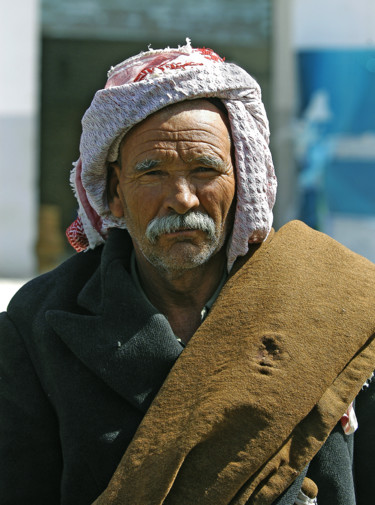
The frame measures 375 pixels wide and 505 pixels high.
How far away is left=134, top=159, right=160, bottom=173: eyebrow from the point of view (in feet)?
6.61

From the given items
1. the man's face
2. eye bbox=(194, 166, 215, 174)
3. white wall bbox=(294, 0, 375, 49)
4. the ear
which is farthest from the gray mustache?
white wall bbox=(294, 0, 375, 49)

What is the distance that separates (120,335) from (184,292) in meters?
0.24

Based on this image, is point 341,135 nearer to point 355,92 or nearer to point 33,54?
point 355,92

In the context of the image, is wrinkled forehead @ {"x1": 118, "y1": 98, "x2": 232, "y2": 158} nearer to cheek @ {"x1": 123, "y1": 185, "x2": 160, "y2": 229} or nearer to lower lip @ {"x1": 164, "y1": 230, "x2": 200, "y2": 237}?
cheek @ {"x1": 123, "y1": 185, "x2": 160, "y2": 229}

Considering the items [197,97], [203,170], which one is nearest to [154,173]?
[203,170]

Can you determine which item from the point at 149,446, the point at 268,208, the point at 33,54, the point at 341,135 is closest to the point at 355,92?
the point at 341,135

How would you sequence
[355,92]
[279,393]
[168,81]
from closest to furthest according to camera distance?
[279,393] < [168,81] < [355,92]

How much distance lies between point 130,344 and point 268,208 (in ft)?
1.80

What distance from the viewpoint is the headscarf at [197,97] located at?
1993 mm

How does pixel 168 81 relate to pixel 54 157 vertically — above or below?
above

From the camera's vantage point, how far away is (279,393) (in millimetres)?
1781

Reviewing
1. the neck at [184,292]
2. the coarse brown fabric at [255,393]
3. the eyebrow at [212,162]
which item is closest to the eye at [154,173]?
the eyebrow at [212,162]

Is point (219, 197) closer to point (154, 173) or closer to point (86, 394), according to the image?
point (154, 173)

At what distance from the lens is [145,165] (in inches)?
79.8
